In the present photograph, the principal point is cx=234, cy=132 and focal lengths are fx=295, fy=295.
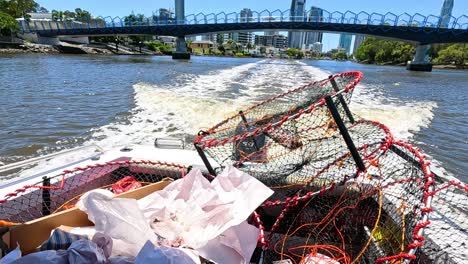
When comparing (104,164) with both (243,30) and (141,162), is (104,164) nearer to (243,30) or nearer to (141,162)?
(141,162)

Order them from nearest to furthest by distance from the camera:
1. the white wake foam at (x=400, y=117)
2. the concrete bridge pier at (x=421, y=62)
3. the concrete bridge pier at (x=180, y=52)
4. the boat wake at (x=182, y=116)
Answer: the boat wake at (x=182, y=116), the white wake foam at (x=400, y=117), the concrete bridge pier at (x=421, y=62), the concrete bridge pier at (x=180, y=52)

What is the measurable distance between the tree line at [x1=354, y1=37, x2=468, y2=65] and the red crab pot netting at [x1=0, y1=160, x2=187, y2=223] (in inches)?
2809

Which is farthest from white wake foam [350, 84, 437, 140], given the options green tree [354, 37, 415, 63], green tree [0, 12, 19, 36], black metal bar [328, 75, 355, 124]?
green tree [354, 37, 415, 63]

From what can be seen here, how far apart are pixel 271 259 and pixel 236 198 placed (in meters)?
0.65

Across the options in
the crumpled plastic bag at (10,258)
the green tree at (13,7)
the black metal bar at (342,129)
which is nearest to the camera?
the crumpled plastic bag at (10,258)

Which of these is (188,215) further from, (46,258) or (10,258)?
(10,258)

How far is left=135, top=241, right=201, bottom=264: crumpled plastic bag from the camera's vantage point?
149 centimetres

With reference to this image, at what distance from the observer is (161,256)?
4.92 feet

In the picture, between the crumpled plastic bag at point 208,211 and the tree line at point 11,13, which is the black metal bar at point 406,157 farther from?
the tree line at point 11,13

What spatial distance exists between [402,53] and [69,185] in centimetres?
8302

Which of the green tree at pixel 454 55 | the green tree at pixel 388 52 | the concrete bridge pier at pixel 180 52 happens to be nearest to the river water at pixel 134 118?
the concrete bridge pier at pixel 180 52

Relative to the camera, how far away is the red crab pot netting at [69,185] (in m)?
2.31

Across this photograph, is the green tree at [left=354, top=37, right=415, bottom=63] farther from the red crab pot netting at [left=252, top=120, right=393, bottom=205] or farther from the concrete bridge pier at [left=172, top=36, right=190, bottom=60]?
the red crab pot netting at [left=252, top=120, right=393, bottom=205]

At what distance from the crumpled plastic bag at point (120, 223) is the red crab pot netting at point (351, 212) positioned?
3.01ft
